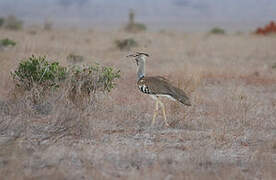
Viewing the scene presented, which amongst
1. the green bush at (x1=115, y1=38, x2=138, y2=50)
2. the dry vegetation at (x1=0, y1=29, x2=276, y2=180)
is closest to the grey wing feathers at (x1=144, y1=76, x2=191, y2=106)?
the dry vegetation at (x1=0, y1=29, x2=276, y2=180)

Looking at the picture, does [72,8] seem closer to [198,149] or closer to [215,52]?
[215,52]

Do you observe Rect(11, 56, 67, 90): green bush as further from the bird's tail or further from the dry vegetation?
the bird's tail

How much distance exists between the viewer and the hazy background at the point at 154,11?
62.9 metres

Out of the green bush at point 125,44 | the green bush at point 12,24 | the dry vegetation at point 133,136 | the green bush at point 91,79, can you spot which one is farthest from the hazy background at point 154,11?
the green bush at point 91,79

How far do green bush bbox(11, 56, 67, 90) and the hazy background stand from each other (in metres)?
49.7

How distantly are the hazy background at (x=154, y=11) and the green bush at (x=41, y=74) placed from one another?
49.7m

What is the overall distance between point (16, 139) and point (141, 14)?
65492 millimetres

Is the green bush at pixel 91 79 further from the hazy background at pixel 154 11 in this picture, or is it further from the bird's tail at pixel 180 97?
the hazy background at pixel 154 11

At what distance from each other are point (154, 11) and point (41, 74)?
65455mm

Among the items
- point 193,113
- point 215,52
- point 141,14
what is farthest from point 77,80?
point 141,14

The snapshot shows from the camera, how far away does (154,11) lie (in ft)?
240

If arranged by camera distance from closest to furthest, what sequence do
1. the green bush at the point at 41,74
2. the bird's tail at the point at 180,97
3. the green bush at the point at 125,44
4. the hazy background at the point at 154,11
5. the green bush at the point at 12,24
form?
the bird's tail at the point at 180,97 → the green bush at the point at 41,74 → the green bush at the point at 125,44 → the green bush at the point at 12,24 → the hazy background at the point at 154,11

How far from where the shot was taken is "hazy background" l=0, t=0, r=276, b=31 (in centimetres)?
6288

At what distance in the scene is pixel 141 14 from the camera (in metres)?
71.0
